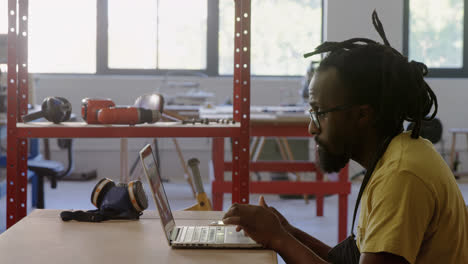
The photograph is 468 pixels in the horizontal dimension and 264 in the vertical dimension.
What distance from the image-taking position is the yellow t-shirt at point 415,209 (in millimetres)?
939

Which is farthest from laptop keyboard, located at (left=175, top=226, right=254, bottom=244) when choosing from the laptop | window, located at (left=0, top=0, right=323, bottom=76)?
window, located at (left=0, top=0, right=323, bottom=76)

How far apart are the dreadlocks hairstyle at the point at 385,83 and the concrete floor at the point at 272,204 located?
8.31 ft

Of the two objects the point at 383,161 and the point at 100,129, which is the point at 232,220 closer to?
the point at 383,161

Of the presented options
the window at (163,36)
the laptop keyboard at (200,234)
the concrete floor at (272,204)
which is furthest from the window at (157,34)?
the laptop keyboard at (200,234)

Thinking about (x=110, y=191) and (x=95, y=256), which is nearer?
(x=95, y=256)

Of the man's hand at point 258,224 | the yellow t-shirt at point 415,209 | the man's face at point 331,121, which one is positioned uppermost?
the man's face at point 331,121

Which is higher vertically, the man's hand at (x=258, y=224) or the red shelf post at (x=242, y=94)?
the red shelf post at (x=242, y=94)

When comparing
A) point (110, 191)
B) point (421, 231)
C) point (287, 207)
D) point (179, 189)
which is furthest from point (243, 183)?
point (179, 189)

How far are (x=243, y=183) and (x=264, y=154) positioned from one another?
4112 mm

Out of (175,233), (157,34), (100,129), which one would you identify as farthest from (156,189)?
(157,34)

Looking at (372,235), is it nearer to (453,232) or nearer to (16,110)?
(453,232)

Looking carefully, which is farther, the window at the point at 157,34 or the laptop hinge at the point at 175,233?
the window at the point at 157,34

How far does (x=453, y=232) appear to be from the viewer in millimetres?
1005

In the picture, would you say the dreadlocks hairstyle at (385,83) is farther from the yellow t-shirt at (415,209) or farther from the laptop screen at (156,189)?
the laptop screen at (156,189)
